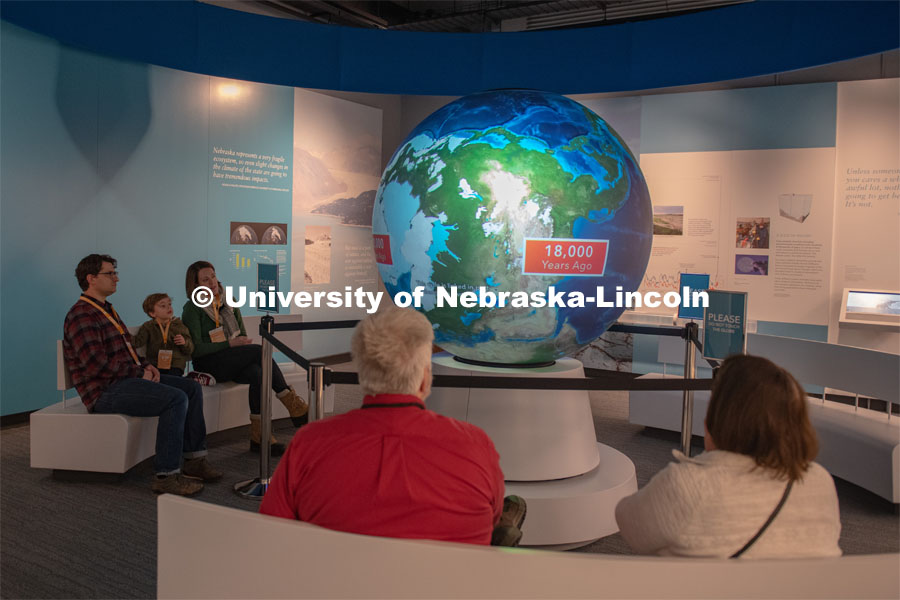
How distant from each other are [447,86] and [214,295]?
2.65 metres

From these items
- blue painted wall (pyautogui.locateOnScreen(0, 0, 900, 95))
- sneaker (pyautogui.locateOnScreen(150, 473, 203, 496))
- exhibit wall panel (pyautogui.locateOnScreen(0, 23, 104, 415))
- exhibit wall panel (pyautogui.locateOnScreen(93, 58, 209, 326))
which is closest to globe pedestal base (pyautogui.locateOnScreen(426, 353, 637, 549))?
sneaker (pyautogui.locateOnScreen(150, 473, 203, 496))

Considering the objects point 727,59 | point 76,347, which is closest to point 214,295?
point 76,347

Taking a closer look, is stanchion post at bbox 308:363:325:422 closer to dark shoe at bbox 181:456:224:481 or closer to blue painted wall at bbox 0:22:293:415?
dark shoe at bbox 181:456:224:481

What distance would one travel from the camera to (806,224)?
8070 mm

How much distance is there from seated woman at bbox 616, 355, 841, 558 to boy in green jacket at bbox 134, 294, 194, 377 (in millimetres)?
4319

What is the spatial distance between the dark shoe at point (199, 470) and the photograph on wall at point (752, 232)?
21.0 ft

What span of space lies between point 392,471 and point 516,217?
211cm

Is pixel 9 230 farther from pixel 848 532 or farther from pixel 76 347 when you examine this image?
pixel 848 532

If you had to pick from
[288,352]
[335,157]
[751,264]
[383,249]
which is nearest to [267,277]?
[383,249]

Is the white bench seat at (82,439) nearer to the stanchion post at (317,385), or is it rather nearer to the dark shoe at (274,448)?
the dark shoe at (274,448)

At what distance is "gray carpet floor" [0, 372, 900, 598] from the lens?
11.3 ft

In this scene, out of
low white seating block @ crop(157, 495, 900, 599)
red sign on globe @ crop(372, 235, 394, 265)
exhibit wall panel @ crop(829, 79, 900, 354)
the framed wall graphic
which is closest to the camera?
low white seating block @ crop(157, 495, 900, 599)

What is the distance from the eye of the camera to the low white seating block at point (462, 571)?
1.61m

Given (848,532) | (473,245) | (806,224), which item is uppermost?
(806,224)
